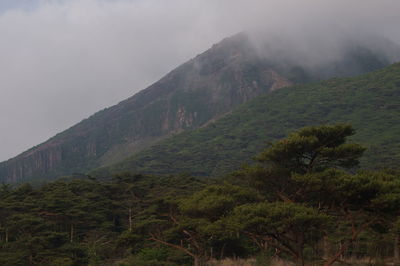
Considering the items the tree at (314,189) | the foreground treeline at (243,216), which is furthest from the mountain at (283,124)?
the tree at (314,189)

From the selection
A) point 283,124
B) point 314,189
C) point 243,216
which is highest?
point 283,124

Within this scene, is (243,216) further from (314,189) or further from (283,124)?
(283,124)

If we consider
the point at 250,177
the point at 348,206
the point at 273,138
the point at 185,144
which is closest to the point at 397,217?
the point at 348,206

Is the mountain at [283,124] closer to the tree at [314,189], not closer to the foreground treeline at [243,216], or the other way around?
the foreground treeline at [243,216]

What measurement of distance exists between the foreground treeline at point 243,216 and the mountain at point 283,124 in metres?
51.9

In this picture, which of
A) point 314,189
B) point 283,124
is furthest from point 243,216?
point 283,124

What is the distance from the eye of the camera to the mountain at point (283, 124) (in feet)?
330

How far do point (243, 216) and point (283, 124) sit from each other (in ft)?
380

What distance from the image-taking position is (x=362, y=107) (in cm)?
12938

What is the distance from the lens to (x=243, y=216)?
1673cm

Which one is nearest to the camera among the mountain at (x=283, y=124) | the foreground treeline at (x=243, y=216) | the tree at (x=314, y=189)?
the tree at (x=314, y=189)

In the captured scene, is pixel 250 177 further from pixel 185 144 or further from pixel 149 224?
pixel 185 144

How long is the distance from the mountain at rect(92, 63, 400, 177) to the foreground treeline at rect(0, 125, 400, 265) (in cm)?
5186

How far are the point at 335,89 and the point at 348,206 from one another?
139328 millimetres
